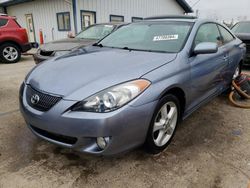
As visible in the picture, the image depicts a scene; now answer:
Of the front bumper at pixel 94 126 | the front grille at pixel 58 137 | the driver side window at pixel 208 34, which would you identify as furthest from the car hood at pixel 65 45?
the front bumper at pixel 94 126

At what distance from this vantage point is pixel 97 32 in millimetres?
7059

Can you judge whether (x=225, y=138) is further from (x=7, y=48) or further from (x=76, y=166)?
(x=7, y=48)

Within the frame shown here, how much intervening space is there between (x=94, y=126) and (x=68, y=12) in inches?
422

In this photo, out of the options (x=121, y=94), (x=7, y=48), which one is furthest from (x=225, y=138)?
(x=7, y=48)

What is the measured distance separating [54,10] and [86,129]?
1176 centimetres

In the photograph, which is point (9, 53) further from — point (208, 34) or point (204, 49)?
point (204, 49)

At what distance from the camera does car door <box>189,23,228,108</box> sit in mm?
2894

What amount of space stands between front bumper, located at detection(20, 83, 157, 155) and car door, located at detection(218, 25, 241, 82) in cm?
242

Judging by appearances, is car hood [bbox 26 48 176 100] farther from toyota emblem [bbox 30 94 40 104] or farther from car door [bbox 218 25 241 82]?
car door [bbox 218 25 241 82]

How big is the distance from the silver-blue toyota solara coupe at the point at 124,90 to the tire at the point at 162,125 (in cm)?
1

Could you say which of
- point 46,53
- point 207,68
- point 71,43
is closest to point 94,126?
point 207,68

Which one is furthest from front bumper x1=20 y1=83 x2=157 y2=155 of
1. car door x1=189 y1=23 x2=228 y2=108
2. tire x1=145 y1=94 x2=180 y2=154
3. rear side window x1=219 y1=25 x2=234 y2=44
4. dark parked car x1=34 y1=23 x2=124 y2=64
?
dark parked car x1=34 y1=23 x2=124 y2=64

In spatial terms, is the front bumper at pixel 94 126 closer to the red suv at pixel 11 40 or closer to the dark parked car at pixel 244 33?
the dark parked car at pixel 244 33

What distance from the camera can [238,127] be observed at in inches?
131
